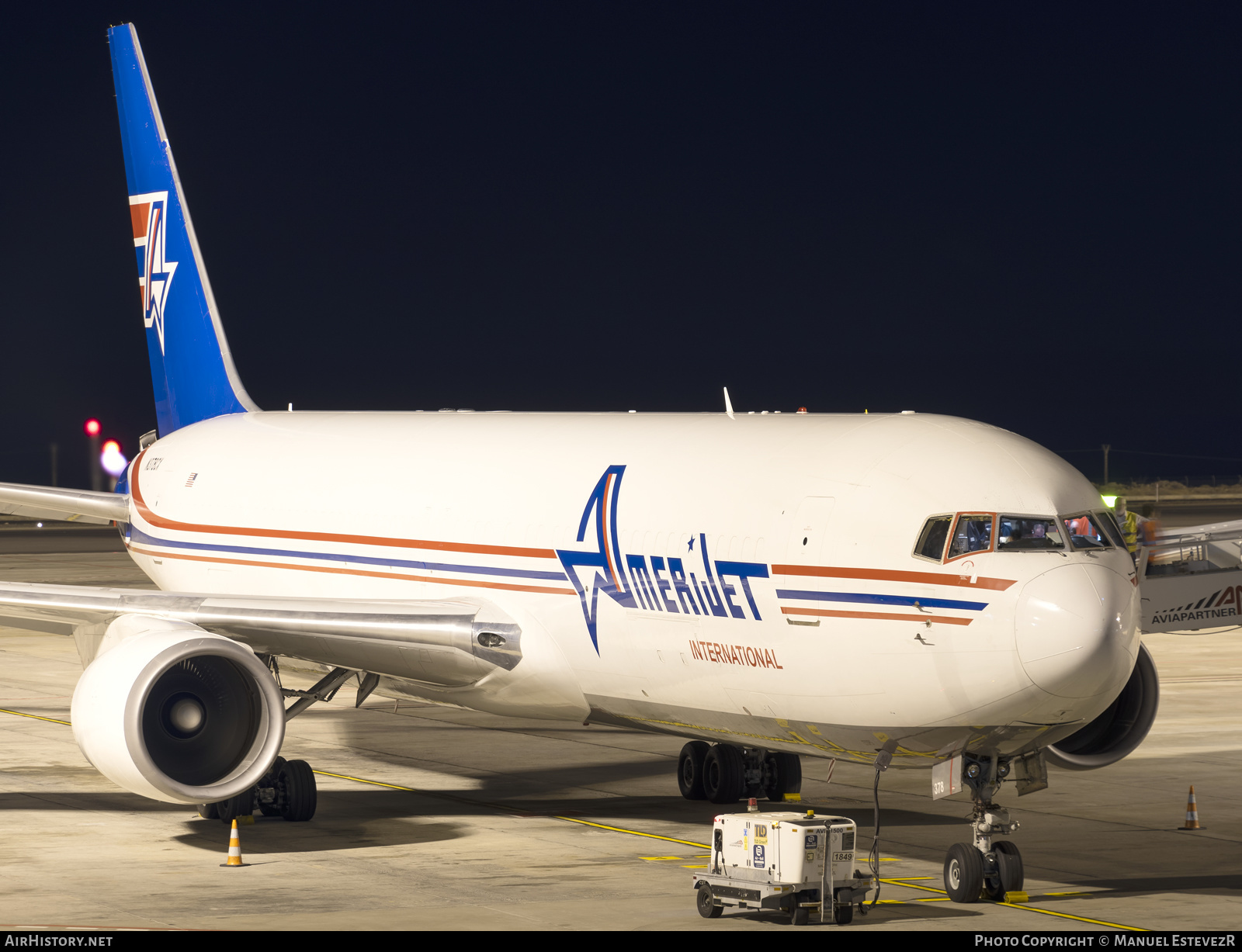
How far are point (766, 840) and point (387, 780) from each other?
931cm

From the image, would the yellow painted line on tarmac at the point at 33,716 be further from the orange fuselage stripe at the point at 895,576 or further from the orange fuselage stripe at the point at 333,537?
the orange fuselage stripe at the point at 895,576

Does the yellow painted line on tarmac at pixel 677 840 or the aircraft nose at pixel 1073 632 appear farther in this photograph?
the yellow painted line on tarmac at pixel 677 840

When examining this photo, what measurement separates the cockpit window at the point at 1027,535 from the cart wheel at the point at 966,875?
2722mm

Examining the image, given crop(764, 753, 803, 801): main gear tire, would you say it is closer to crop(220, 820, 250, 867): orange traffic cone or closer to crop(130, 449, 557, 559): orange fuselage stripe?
crop(130, 449, 557, 559): orange fuselage stripe

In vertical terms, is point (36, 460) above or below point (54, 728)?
above

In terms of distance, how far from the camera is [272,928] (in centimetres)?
1454

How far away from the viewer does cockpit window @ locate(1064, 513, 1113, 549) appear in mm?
14375

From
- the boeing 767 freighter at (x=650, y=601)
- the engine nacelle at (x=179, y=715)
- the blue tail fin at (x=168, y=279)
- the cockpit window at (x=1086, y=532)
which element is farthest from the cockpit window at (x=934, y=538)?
the blue tail fin at (x=168, y=279)

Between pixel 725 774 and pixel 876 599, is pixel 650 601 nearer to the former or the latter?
pixel 876 599

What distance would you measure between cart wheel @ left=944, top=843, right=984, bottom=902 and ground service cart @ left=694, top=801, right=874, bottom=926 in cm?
70

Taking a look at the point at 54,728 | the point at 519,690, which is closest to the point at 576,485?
the point at 519,690

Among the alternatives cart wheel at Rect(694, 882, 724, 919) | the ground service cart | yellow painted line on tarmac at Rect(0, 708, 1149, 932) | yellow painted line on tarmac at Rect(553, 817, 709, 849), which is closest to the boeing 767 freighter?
yellow painted line on tarmac at Rect(0, 708, 1149, 932)

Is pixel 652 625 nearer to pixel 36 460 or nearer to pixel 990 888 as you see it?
pixel 990 888

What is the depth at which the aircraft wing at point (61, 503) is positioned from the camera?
26.9m
